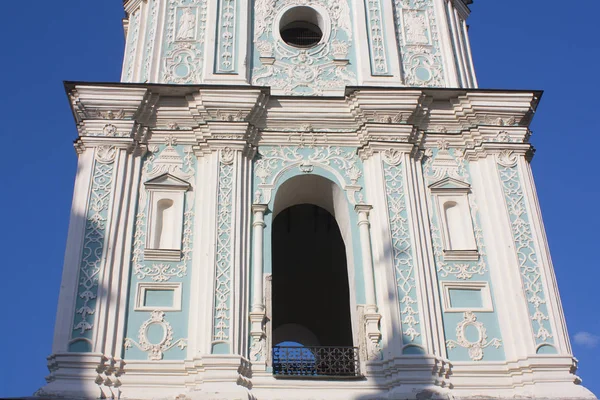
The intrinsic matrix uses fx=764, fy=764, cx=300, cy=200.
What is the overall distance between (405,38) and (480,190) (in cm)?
376

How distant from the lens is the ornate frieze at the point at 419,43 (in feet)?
48.2

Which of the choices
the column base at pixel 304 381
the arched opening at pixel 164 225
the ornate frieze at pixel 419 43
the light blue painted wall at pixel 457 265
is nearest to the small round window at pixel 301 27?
the ornate frieze at pixel 419 43

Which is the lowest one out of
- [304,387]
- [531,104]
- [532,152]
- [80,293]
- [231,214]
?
[304,387]

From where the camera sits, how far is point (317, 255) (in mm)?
18500

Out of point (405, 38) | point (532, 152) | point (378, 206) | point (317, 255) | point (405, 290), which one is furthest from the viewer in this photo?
point (317, 255)

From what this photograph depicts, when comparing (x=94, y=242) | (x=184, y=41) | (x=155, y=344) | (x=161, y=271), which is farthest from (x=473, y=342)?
(x=184, y=41)

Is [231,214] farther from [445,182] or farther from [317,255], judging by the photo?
[317,255]

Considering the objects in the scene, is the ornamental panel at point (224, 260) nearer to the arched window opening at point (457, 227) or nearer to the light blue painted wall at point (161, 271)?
the light blue painted wall at point (161, 271)

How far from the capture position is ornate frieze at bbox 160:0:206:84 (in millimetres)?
14391

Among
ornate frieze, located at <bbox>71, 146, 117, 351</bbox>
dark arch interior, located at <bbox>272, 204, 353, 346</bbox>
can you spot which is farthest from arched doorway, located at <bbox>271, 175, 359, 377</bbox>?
ornate frieze, located at <bbox>71, 146, 117, 351</bbox>

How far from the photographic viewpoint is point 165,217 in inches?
508

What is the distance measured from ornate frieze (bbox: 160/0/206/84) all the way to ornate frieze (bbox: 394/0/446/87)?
3928mm

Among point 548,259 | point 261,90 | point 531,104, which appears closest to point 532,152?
point 531,104

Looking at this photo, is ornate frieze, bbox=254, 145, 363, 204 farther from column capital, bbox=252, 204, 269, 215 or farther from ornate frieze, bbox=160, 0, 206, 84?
ornate frieze, bbox=160, 0, 206, 84
